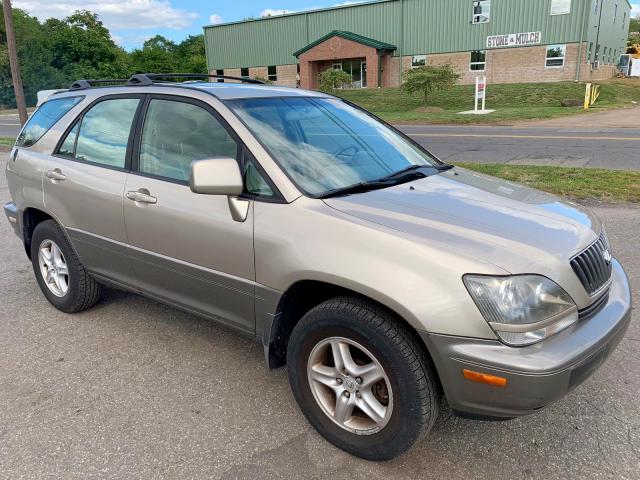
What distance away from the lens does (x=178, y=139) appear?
324 cm

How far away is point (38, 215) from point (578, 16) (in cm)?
3665

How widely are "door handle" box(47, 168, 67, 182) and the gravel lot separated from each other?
1138mm

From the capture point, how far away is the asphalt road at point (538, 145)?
1087 centimetres

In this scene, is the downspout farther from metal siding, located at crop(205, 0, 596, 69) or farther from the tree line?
the tree line

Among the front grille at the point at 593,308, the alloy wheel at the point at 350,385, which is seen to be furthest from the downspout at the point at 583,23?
the alloy wheel at the point at 350,385

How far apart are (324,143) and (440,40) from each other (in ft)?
126

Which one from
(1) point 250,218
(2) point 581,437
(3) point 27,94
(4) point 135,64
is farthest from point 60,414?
(4) point 135,64

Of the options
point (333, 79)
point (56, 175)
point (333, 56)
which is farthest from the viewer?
point (333, 56)

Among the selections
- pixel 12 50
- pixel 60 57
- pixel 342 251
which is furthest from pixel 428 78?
A: pixel 60 57

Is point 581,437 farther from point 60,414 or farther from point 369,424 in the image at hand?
point 60,414

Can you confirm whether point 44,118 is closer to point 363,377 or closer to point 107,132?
point 107,132

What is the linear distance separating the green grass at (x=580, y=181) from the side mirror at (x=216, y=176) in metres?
6.12

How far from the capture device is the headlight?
2098 mm

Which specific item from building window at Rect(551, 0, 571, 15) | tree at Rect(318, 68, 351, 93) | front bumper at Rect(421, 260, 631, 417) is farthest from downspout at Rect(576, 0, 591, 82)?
front bumper at Rect(421, 260, 631, 417)
